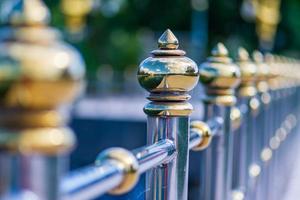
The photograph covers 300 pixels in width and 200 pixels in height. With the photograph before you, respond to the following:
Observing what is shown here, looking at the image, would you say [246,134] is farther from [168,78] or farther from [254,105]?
[168,78]

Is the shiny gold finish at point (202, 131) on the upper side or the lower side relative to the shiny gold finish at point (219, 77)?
lower

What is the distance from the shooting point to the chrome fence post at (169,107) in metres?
1.72

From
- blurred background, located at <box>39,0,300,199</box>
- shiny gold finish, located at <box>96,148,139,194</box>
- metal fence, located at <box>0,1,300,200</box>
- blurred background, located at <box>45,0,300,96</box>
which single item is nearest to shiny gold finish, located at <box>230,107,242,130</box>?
metal fence, located at <box>0,1,300,200</box>

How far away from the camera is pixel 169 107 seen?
5.79 ft

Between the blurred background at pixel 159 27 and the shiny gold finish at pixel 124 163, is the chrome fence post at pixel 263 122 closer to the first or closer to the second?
the shiny gold finish at pixel 124 163

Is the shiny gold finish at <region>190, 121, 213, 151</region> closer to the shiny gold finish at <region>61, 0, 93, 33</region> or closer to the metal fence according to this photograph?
the metal fence

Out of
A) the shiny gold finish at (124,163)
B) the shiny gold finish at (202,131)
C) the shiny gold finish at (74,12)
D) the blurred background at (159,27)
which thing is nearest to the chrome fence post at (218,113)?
the shiny gold finish at (202,131)

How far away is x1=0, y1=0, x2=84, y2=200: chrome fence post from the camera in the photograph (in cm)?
84

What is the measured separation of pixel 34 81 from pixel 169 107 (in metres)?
0.95

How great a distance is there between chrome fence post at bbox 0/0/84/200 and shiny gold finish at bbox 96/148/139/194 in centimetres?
36

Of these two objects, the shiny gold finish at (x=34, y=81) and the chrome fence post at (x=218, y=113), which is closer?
the shiny gold finish at (x=34, y=81)

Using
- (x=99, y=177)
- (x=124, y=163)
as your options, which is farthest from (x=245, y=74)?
(x=99, y=177)

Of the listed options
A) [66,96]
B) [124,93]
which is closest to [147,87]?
[66,96]

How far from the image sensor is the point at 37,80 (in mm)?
840
